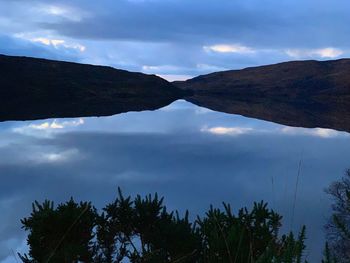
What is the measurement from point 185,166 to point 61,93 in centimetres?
12972

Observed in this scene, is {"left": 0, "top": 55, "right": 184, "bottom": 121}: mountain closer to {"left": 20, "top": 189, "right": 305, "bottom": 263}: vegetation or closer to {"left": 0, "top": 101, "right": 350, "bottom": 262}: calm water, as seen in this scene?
{"left": 0, "top": 101, "right": 350, "bottom": 262}: calm water

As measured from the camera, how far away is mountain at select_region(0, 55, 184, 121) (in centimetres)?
12650

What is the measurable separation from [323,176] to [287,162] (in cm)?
950

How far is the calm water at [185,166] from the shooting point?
966 inches

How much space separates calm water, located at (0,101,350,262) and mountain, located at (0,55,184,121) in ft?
162

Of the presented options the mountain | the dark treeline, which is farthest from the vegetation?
the mountain

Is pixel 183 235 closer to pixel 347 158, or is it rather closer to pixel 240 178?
pixel 240 178

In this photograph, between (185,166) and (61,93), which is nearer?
(185,166)

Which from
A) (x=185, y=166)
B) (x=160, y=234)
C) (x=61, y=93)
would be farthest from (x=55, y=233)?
(x=61, y=93)

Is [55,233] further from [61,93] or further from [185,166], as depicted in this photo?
[61,93]

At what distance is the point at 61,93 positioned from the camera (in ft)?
535

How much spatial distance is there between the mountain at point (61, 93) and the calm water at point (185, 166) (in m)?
49.3

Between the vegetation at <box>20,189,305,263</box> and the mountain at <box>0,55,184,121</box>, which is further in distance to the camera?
the mountain at <box>0,55,184,121</box>

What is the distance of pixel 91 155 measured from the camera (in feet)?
157
